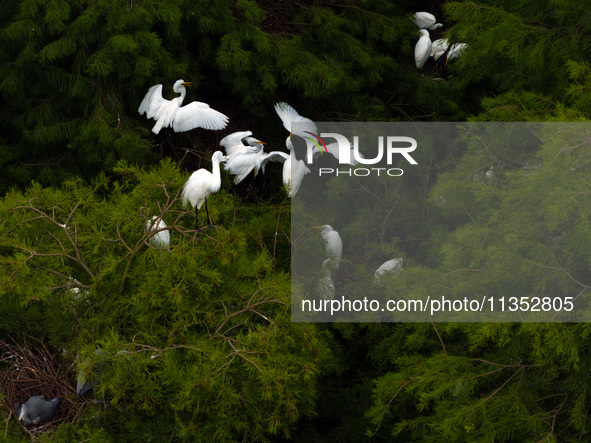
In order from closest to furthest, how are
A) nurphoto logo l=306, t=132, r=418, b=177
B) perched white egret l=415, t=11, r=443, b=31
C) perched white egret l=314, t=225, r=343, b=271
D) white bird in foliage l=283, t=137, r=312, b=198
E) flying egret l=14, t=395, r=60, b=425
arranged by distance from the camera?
flying egret l=14, t=395, r=60, b=425 < perched white egret l=314, t=225, r=343, b=271 < white bird in foliage l=283, t=137, r=312, b=198 < nurphoto logo l=306, t=132, r=418, b=177 < perched white egret l=415, t=11, r=443, b=31

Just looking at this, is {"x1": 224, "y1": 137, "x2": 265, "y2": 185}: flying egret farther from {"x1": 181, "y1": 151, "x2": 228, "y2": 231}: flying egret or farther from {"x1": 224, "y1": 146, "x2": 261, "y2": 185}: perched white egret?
{"x1": 181, "y1": 151, "x2": 228, "y2": 231}: flying egret

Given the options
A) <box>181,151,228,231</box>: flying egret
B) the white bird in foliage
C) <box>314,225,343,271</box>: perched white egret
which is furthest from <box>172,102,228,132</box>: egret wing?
<box>181,151,228,231</box>: flying egret

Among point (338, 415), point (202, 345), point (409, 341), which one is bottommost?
point (338, 415)

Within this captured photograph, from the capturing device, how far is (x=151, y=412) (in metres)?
2.64

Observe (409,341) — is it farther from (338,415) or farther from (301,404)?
(338,415)

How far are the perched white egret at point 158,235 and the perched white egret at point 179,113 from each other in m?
0.97

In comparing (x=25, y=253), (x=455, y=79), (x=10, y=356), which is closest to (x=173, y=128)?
(x=25, y=253)

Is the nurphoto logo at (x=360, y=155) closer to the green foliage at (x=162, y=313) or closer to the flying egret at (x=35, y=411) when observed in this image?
the green foliage at (x=162, y=313)

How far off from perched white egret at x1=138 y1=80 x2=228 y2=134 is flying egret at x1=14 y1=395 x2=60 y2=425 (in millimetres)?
1804

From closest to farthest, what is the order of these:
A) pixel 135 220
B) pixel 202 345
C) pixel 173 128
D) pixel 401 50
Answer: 1. pixel 202 345
2. pixel 135 220
3. pixel 173 128
4. pixel 401 50

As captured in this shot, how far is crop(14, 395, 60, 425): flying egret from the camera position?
263cm

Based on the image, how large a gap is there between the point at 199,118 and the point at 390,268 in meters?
1.35

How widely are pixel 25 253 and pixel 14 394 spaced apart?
55cm

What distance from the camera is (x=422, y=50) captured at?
17.0ft
